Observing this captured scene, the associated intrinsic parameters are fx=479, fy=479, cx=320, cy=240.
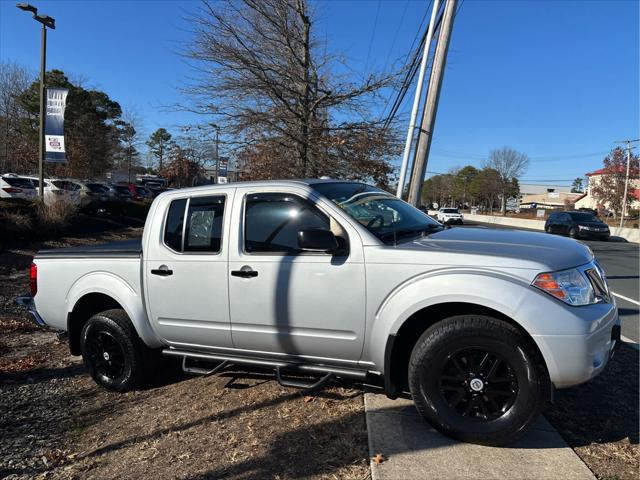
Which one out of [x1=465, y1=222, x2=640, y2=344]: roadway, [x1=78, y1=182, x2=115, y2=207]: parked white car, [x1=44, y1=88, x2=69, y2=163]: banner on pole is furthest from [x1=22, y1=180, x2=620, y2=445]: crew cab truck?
[x1=78, y1=182, x2=115, y2=207]: parked white car

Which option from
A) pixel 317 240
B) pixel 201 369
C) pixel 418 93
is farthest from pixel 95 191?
pixel 317 240

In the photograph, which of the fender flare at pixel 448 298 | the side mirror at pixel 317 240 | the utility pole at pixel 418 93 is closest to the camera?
the fender flare at pixel 448 298

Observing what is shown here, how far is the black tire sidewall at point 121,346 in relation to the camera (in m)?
4.29

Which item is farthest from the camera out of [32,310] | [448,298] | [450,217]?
[450,217]

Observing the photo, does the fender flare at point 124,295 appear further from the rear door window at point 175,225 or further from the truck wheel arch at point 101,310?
the rear door window at point 175,225

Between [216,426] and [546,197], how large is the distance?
447 feet

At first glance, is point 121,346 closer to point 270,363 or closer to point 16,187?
point 270,363

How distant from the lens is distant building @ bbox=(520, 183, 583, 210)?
352ft

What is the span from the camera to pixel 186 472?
3.06 m

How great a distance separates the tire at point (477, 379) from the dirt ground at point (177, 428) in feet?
1.96

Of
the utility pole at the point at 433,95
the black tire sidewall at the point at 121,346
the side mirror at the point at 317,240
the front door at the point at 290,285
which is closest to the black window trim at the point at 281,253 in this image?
the front door at the point at 290,285

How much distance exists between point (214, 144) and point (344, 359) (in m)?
9.45

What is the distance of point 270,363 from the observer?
3.72m

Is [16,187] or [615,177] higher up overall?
[615,177]
